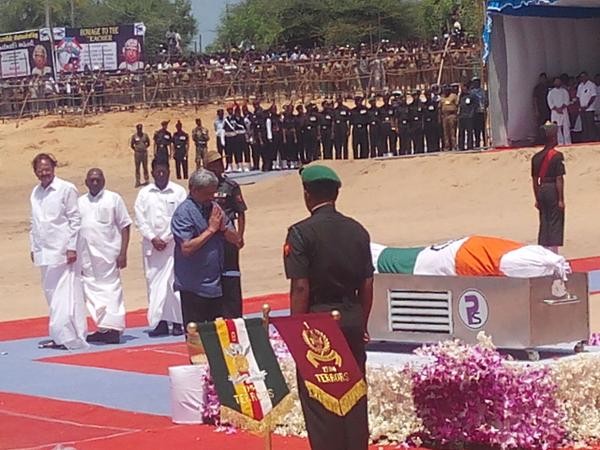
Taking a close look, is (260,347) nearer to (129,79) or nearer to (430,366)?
(430,366)

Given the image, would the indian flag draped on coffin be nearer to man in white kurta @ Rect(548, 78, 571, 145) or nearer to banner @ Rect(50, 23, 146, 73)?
man in white kurta @ Rect(548, 78, 571, 145)

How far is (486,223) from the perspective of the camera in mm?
22938

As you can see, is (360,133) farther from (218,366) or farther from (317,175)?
(218,366)

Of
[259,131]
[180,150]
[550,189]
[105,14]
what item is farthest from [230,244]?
[105,14]

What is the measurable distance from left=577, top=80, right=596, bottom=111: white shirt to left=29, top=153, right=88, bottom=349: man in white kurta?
686 inches

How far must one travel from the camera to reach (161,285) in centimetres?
1309

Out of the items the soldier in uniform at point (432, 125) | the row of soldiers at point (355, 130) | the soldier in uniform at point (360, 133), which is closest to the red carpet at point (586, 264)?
the row of soldiers at point (355, 130)

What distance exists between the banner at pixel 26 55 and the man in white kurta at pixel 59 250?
43.6 metres

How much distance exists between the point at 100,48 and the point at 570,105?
108 ft

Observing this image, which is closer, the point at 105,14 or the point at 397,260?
the point at 397,260

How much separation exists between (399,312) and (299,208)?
57.0ft

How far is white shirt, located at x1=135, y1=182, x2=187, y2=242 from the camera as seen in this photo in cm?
1295

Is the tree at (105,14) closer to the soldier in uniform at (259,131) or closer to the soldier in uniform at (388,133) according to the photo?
the soldier in uniform at (259,131)

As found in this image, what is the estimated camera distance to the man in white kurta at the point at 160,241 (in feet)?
42.5
